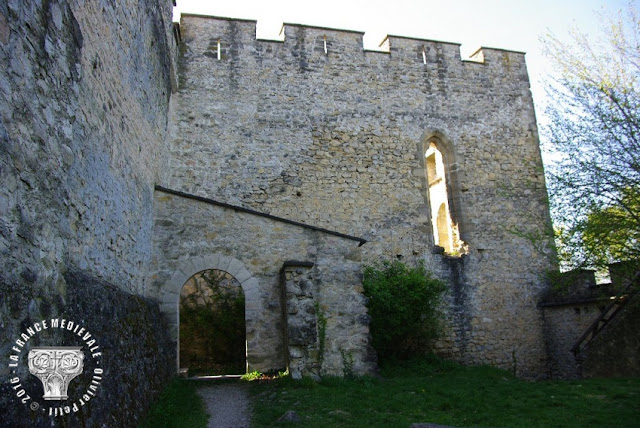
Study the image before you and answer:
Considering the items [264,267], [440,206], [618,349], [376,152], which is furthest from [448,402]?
[440,206]

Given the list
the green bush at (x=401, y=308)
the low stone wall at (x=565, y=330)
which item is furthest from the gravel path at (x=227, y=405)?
the low stone wall at (x=565, y=330)

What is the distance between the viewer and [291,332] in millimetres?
8492

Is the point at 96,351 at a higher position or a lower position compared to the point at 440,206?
lower

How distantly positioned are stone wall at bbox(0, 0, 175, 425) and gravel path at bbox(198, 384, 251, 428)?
0.86m

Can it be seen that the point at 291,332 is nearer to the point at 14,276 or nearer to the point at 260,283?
the point at 260,283

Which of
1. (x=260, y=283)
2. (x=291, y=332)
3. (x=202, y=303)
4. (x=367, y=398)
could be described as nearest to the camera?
(x=367, y=398)

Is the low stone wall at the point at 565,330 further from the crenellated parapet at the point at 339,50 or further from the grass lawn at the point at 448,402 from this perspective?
the crenellated parapet at the point at 339,50

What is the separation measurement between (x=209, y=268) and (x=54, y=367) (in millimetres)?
5358

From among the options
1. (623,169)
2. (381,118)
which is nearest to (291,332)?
(623,169)

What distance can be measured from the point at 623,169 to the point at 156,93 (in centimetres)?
815

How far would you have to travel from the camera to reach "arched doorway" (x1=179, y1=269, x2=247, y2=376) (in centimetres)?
1108

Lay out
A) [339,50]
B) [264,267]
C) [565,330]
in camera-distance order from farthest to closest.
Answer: [339,50] → [565,330] → [264,267]

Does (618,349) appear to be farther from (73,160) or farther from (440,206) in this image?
(73,160)

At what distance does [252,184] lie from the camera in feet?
39.2
